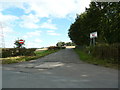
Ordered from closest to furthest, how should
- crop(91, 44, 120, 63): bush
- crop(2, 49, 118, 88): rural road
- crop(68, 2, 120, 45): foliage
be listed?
crop(2, 49, 118, 88): rural road < crop(91, 44, 120, 63): bush < crop(68, 2, 120, 45): foliage

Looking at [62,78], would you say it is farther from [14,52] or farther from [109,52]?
[14,52]

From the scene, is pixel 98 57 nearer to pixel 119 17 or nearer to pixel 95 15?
pixel 119 17

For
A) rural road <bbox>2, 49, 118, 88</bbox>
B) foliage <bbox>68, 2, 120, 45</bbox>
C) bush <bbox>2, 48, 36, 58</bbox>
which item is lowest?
rural road <bbox>2, 49, 118, 88</bbox>

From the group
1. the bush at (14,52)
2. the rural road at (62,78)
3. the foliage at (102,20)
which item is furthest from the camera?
the bush at (14,52)

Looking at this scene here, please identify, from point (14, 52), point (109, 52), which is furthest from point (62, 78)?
point (14, 52)

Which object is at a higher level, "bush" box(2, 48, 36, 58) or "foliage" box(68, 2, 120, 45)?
"foliage" box(68, 2, 120, 45)

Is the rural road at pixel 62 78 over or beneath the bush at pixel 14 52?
beneath

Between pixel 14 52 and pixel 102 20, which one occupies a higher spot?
pixel 102 20

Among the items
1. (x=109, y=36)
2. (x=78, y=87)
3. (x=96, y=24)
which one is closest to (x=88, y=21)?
(x=96, y=24)

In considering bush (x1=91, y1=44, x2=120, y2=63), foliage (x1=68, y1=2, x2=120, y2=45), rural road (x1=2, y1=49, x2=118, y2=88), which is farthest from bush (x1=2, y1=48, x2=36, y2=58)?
foliage (x1=68, y1=2, x2=120, y2=45)

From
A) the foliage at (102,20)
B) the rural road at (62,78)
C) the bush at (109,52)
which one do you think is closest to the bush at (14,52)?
the rural road at (62,78)

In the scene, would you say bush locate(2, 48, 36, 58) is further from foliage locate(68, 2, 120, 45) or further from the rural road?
foliage locate(68, 2, 120, 45)

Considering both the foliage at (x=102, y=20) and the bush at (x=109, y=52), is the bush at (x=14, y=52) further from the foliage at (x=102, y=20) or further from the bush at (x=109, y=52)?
the foliage at (x=102, y=20)

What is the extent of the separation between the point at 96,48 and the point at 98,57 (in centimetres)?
121
